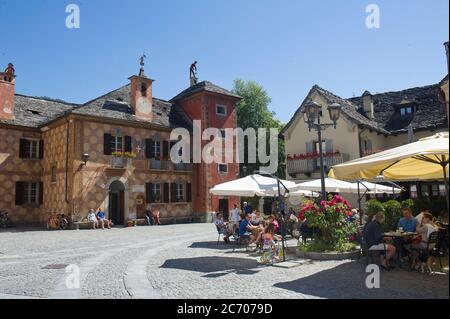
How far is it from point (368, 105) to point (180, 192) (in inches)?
595

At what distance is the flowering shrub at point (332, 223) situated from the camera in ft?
33.4

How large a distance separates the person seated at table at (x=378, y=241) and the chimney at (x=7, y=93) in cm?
2454

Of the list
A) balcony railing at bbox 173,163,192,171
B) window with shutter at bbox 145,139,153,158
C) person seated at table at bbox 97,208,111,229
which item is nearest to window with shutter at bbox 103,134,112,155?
window with shutter at bbox 145,139,153,158

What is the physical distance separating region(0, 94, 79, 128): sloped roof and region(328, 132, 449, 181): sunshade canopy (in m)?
21.7

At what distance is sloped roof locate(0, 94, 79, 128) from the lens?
2647 centimetres

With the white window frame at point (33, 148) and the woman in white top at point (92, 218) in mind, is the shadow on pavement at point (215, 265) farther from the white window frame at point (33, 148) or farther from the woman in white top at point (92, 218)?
the white window frame at point (33, 148)

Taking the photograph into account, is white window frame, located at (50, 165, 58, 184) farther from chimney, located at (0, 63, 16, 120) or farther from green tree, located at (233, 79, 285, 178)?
green tree, located at (233, 79, 285, 178)

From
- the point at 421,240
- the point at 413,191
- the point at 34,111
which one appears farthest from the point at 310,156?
the point at 34,111

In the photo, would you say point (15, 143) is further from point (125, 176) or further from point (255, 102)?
point (255, 102)

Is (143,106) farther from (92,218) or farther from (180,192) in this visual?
(92,218)

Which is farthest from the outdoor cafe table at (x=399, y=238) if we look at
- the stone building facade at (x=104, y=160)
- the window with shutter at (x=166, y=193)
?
the window with shutter at (x=166, y=193)

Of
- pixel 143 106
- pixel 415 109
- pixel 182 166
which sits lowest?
pixel 182 166

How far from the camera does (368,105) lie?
28734mm
